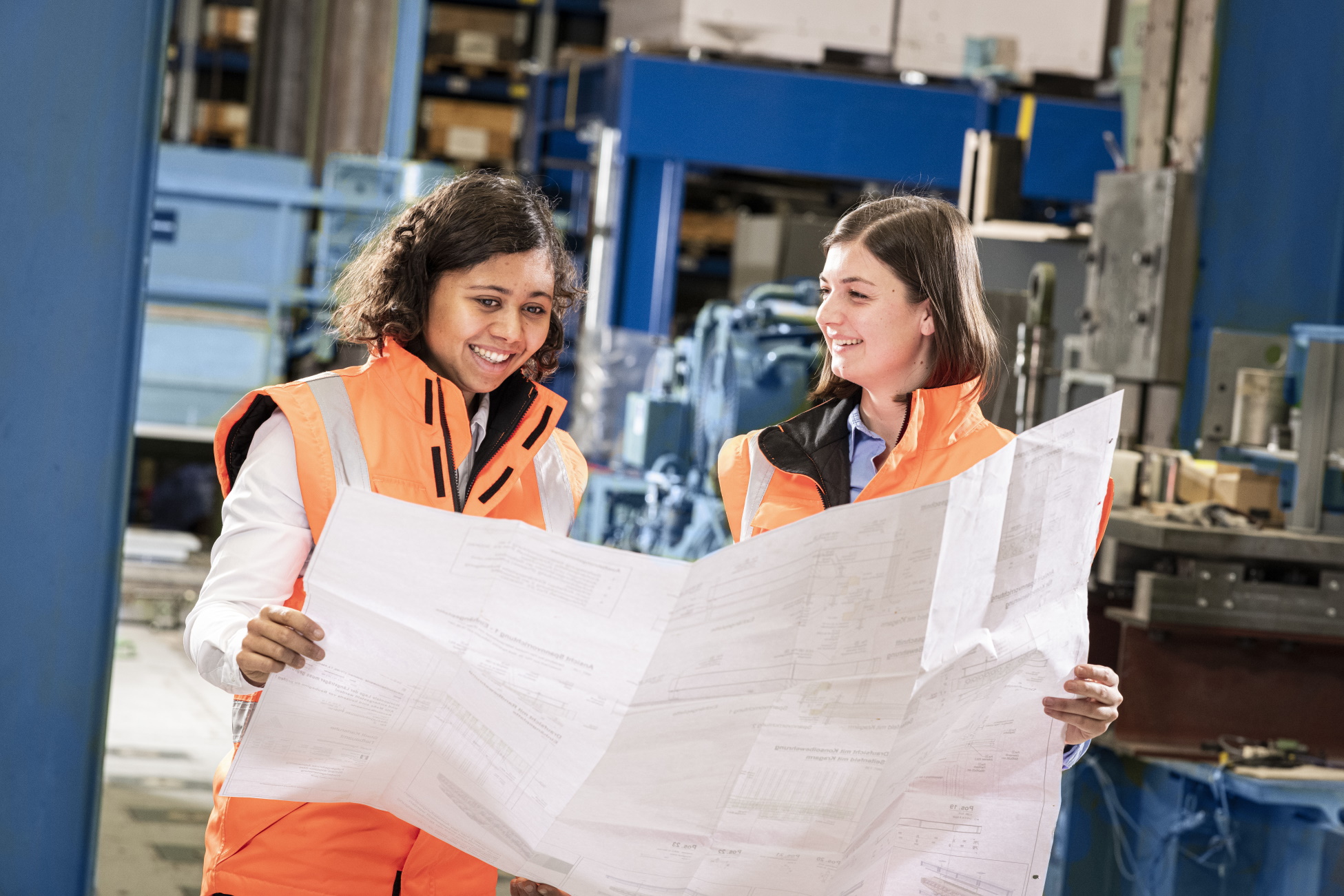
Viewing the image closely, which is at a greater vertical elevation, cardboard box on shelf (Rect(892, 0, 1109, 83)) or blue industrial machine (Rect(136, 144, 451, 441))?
cardboard box on shelf (Rect(892, 0, 1109, 83))

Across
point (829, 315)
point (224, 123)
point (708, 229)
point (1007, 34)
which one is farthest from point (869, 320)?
point (224, 123)

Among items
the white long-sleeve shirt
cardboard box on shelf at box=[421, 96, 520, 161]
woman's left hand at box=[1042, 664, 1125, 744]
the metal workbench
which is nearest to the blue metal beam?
cardboard box on shelf at box=[421, 96, 520, 161]

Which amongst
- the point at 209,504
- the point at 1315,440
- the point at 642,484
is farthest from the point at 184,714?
the point at 1315,440

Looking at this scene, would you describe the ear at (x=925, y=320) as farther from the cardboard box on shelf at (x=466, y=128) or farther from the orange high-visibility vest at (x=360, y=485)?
the cardboard box on shelf at (x=466, y=128)

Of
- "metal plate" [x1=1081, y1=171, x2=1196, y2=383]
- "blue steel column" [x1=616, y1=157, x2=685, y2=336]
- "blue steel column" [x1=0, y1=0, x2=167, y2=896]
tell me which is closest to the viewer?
"blue steel column" [x1=0, y1=0, x2=167, y2=896]

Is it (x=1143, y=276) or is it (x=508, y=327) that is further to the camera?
(x=1143, y=276)

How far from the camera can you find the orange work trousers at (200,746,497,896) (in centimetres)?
154

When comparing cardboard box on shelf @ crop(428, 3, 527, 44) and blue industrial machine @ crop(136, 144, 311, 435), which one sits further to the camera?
cardboard box on shelf @ crop(428, 3, 527, 44)

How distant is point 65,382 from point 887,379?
60.2 inches

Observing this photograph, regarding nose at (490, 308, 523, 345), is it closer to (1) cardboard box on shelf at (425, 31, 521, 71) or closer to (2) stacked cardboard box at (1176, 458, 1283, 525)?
(2) stacked cardboard box at (1176, 458, 1283, 525)

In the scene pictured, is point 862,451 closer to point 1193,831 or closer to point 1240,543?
point 1240,543

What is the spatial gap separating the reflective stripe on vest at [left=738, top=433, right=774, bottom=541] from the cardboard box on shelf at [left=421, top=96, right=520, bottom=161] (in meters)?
9.36

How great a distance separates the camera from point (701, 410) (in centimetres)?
574

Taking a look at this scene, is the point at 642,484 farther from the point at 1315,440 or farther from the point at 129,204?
the point at 129,204
